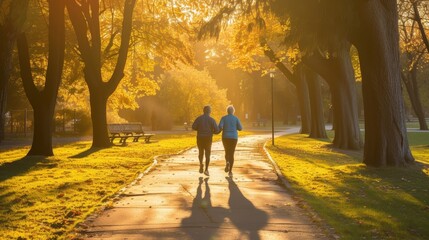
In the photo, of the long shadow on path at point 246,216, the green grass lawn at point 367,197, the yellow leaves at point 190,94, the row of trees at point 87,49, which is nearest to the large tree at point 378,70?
the green grass lawn at point 367,197

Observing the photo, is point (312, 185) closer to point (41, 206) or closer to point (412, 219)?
point (412, 219)

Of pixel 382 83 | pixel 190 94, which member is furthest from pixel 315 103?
pixel 382 83

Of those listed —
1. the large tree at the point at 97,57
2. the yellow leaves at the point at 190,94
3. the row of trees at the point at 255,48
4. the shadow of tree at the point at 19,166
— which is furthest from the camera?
the yellow leaves at the point at 190,94

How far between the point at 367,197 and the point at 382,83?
5.30 metres

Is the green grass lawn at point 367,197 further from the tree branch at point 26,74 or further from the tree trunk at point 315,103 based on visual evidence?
the tree trunk at point 315,103

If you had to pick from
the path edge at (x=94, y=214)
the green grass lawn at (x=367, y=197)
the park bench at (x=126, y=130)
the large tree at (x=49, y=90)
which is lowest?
the green grass lawn at (x=367, y=197)

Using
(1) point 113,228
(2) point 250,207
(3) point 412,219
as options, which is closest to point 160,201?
(2) point 250,207

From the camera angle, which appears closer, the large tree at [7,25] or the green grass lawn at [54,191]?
the green grass lawn at [54,191]

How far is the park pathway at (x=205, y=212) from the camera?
7992 millimetres

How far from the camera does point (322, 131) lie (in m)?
40.7

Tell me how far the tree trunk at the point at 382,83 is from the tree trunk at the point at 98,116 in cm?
1486

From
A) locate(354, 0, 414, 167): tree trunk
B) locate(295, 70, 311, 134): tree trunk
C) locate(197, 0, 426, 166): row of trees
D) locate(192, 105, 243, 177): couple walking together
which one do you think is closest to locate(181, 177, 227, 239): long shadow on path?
locate(192, 105, 243, 177): couple walking together

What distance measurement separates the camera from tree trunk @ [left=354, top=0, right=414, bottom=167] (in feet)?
53.1

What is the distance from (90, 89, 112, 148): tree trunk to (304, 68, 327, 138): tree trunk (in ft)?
47.7
